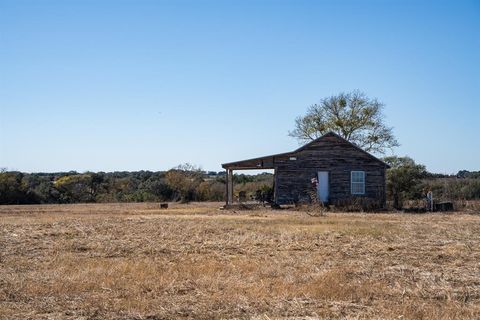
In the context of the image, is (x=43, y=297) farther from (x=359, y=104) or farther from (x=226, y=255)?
(x=359, y=104)

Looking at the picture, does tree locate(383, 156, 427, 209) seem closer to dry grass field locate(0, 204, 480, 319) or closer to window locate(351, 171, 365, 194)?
window locate(351, 171, 365, 194)

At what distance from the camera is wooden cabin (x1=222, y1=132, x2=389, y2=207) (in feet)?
114

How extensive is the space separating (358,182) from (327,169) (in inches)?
80.1

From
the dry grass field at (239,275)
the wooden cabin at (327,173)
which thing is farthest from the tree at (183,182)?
the dry grass field at (239,275)

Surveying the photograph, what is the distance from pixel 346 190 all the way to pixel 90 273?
25702 mm

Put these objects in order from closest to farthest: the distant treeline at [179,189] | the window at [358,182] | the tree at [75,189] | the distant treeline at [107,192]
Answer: the window at [358,182] < the distant treeline at [179,189] < the distant treeline at [107,192] < the tree at [75,189]

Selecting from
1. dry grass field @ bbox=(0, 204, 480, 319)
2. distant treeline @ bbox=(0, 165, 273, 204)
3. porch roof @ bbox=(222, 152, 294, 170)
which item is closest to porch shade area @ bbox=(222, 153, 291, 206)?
porch roof @ bbox=(222, 152, 294, 170)

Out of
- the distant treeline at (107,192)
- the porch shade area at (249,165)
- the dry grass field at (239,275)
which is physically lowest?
the dry grass field at (239,275)

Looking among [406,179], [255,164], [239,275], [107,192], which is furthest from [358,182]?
[107,192]

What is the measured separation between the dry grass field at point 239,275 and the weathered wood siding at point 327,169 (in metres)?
16.9

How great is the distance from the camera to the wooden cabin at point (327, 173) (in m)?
34.6

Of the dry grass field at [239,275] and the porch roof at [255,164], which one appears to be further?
the porch roof at [255,164]

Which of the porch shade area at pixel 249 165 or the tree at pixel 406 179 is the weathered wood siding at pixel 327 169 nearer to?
the porch shade area at pixel 249 165

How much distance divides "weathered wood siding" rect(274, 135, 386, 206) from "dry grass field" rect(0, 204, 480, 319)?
16.9 metres
